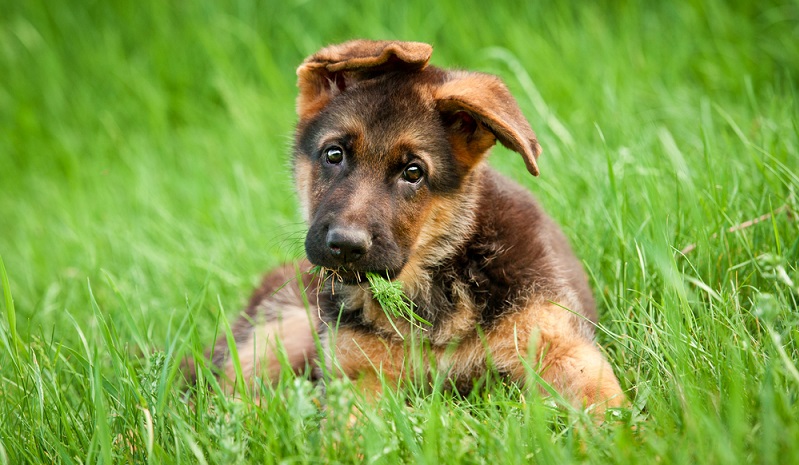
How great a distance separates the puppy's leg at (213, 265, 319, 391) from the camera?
14.4 ft

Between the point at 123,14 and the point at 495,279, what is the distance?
6804mm

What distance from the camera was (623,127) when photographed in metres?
5.70

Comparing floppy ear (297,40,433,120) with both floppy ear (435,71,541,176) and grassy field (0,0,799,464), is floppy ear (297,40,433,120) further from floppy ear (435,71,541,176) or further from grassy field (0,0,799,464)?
grassy field (0,0,799,464)

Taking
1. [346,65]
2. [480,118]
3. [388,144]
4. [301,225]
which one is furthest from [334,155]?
[301,225]

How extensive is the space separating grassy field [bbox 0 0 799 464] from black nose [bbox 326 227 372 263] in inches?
20.0

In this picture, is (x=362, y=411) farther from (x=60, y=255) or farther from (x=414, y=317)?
(x=60, y=255)

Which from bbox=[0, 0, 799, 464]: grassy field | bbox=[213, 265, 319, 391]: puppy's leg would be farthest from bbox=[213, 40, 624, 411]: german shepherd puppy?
bbox=[213, 265, 319, 391]: puppy's leg

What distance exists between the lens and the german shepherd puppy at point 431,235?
3480 millimetres

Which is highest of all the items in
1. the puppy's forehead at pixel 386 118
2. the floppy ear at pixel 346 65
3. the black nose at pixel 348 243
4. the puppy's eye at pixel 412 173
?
the floppy ear at pixel 346 65

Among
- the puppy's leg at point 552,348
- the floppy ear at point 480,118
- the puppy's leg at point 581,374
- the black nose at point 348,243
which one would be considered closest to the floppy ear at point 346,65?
the floppy ear at point 480,118

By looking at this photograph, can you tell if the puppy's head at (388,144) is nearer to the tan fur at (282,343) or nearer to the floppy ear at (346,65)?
the floppy ear at (346,65)

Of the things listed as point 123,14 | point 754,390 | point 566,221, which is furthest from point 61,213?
point 754,390

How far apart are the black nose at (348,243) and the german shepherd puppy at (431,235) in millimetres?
35

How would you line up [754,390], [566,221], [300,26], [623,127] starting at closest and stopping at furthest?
1. [754,390]
2. [566,221]
3. [623,127]
4. [300,26]
